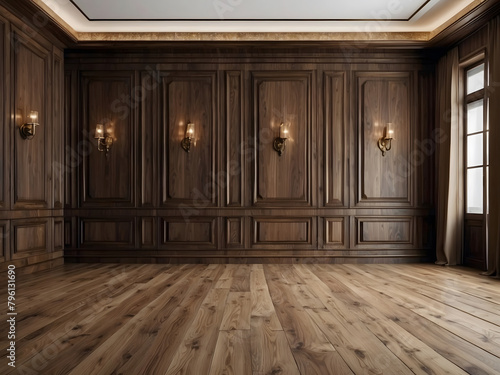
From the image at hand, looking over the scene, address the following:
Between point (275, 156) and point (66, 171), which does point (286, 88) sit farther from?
point (66, 171)

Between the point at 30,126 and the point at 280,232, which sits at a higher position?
the point at 30,126

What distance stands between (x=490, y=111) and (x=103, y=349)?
15.6 feet

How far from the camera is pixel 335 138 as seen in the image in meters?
6.14

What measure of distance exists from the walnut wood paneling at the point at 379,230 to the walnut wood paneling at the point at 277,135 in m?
0.83

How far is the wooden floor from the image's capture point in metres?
2.12

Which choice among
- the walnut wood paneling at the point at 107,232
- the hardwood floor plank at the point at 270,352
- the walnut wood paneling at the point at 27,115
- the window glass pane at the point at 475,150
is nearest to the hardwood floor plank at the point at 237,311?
the hardwood floor plank at the point at 270,352

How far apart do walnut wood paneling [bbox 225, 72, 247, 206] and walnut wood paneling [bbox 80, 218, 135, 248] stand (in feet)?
4.79

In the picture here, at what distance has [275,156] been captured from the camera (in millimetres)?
6086

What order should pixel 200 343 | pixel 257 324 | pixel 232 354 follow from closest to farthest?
pixel 232 354, pixel 200 343, pixel 257 324

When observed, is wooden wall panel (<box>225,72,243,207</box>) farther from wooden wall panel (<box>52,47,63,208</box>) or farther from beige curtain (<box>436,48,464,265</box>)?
beige curtain (<box>436,48,464,265</box>)

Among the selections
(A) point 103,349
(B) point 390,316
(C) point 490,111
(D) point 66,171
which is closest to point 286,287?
Result: (B) point 390,316

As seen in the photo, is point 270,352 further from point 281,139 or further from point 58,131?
point 58,131

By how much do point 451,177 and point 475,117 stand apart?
2.69ft

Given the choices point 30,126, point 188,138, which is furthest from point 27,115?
point 188,138
